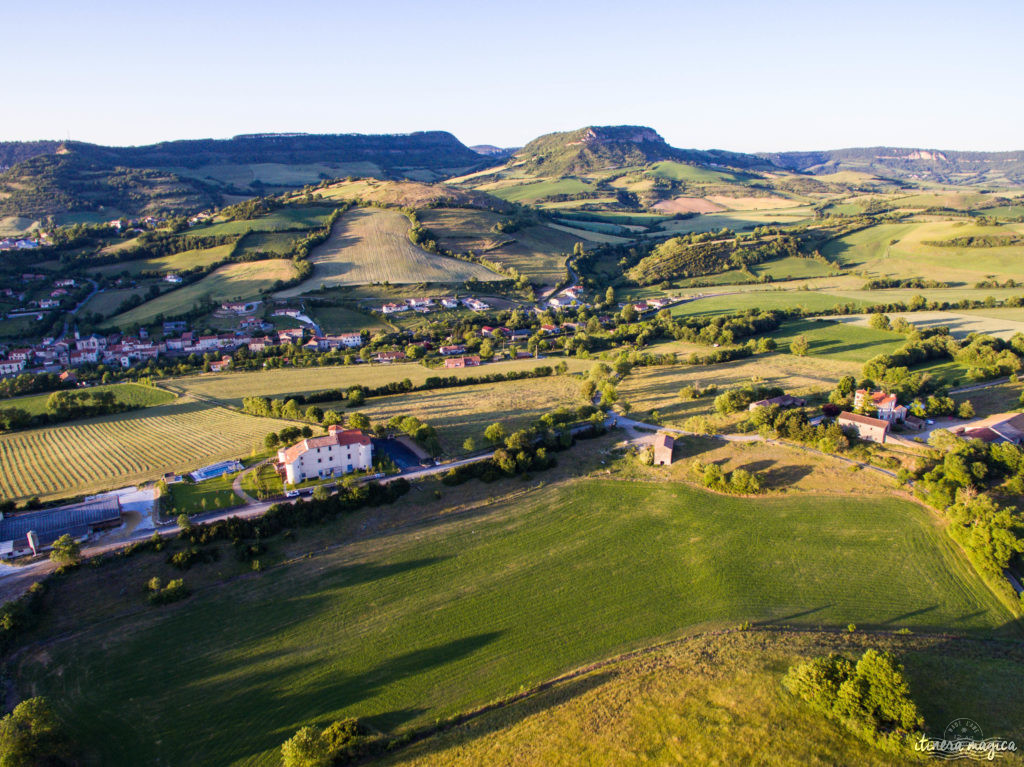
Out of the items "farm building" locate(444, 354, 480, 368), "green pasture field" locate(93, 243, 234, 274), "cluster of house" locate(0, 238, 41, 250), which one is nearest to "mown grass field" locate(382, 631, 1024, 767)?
"farm building" locate(444, 354, 480, 368)

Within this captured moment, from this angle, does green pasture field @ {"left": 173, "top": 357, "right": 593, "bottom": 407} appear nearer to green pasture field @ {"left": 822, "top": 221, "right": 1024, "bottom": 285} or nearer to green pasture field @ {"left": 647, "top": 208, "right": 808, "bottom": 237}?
green pasture field @ {"left": 822, "top": 221, "right": 1024, "bottom": 285}

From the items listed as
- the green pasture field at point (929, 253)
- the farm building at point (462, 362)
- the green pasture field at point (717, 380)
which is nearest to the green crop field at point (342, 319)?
the farm building at point (462, 362)

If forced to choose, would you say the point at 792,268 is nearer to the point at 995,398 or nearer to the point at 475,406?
the point at 995,398

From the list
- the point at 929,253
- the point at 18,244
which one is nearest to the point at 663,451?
the point at 929,253

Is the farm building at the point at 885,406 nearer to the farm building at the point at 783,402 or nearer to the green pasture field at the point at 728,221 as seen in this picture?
the farm building at the point at 783,402

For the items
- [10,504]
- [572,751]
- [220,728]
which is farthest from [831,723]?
[10,504]

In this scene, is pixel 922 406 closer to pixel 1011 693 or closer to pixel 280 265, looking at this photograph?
pixel 1011 693
